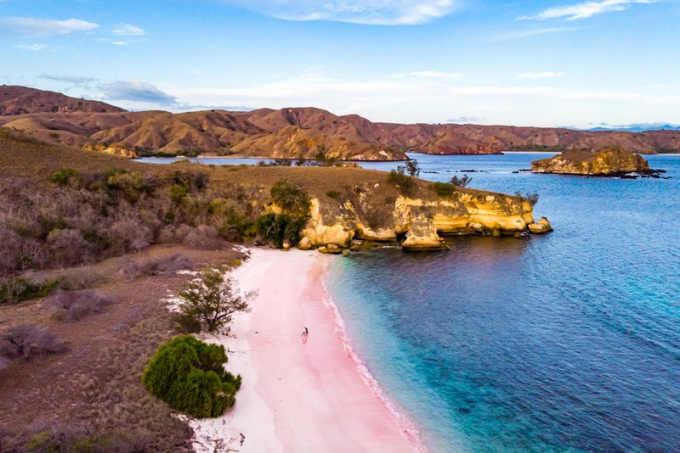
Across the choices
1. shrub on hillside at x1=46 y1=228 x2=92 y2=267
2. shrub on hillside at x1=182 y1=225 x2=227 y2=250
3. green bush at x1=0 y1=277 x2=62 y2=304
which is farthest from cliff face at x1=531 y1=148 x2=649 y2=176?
green bush at x1=0 y1=277 x2=62 y2=304

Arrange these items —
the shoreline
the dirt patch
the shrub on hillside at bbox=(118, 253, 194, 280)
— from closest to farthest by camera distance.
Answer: the dirt patch, the shoreline, the shrub on hillside at bbox=(118, 253, 194, 280)

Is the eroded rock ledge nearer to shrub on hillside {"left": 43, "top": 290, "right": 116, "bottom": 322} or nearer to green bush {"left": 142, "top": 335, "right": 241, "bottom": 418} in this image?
shrub on hillside {"left": 43, "top": 290, "right": 116, "bottom": 322}

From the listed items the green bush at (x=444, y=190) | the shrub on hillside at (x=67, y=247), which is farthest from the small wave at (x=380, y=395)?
the green bush at (x=444, y=190)

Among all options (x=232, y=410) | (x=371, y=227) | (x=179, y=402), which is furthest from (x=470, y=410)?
(x=371, y=227)

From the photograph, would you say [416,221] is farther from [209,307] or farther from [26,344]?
[26,344]

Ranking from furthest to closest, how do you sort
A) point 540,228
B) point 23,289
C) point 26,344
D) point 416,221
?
1. point 540,228
2. point 416,221
3. point 23,289
4. point 26,344

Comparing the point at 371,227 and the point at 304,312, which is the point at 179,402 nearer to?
the point at 304,312

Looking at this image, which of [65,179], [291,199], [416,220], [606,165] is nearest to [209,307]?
[291,199]
